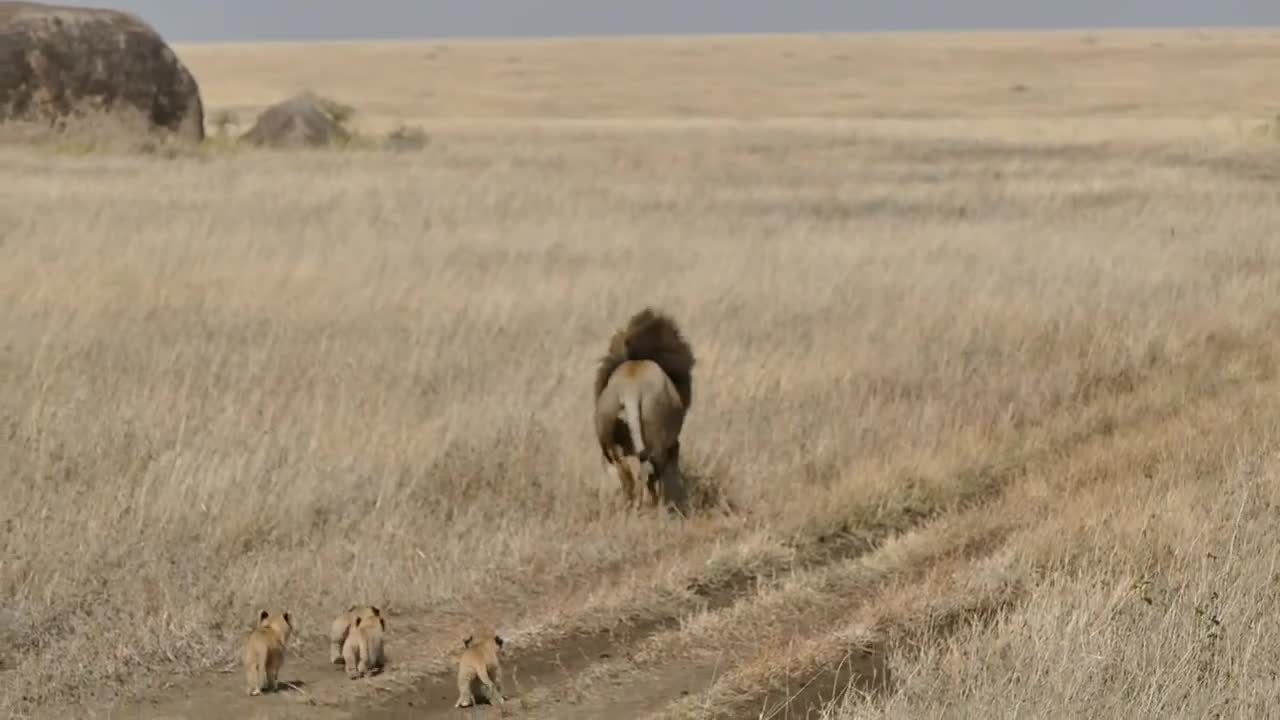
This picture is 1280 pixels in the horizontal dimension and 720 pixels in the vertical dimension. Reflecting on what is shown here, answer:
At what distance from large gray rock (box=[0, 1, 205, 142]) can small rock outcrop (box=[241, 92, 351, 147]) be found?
51.0 inches

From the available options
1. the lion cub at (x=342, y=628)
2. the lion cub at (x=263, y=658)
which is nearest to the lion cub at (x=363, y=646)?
the lion cub at (x=342, y=628)

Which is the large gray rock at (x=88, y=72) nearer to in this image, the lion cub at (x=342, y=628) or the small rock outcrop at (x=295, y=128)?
the small rock outcrop at (x=295, y=128)

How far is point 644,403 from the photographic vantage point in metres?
7.36

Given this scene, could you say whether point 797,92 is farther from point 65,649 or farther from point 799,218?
point 65,649

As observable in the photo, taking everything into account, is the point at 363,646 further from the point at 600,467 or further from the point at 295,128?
the point at 295,128

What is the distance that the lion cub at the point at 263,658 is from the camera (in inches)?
205

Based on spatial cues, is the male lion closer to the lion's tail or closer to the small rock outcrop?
the lion's tail

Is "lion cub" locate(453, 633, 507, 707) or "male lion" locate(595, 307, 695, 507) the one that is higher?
"male lion" locate(595, 307, 695, 507)

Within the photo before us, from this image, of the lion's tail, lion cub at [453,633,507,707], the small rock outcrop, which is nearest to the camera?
lion cub at [453,633,507,707]

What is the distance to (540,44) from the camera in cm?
13225

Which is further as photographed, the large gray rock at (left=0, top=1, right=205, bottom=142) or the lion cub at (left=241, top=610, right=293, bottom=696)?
the large gray rock at (left=0, top=1, right=205, bottom=142)

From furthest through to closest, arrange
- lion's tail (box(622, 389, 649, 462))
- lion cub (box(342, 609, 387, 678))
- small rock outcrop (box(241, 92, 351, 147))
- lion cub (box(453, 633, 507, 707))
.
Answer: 1. small rock outcrop (box(241, 92, 351, 147))
2. lion's tail (box(622, 389, 649, 462))
3. lion cub (box(342, 609, 387, 678))
4. lion cub (box(453, 633, 507, 707))

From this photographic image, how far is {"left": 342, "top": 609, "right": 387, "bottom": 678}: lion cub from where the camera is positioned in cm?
539

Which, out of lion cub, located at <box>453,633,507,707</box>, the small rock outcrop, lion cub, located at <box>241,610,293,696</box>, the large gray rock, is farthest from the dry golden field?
the small rock outcrop
